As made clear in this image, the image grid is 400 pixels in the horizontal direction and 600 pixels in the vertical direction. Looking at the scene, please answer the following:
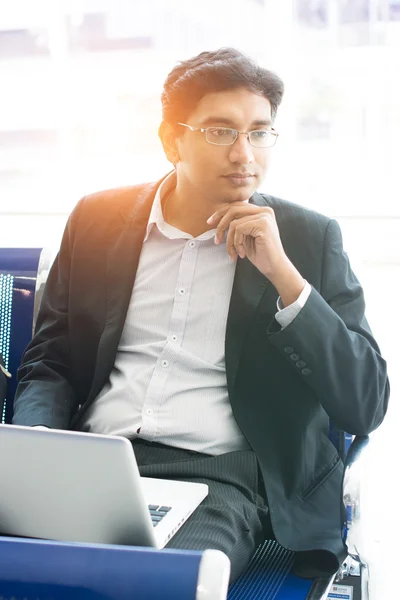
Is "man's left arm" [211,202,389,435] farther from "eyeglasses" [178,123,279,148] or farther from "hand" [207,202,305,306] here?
"eyeglasses" [178,123,279,148]

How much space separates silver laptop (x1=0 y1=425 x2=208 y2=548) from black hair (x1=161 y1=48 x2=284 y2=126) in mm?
988

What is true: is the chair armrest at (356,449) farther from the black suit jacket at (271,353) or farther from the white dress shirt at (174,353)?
the white dress shirt at (174,353)

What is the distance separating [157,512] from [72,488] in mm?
290

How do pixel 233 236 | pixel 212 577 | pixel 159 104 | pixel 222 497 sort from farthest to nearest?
pixel 159 104
pixel 233 236
pixel 222 497
pixel 212 577

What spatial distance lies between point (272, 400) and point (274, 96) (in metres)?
0.68

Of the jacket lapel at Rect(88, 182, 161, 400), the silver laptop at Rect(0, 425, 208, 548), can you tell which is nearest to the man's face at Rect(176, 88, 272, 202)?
the jacket lapel at Rect(88, 182, 161, 400)

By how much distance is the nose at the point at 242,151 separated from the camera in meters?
1.83

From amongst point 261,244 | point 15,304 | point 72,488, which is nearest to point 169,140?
point 261,244

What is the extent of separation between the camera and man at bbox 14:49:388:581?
5.70ft

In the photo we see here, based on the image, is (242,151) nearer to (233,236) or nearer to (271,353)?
(233,236)

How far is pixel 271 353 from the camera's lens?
6.09 ft

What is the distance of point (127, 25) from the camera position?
3.66 m

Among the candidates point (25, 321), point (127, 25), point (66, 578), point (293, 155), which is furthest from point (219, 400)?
point (127, 25)

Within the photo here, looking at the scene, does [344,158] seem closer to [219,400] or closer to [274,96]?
[274,96]
